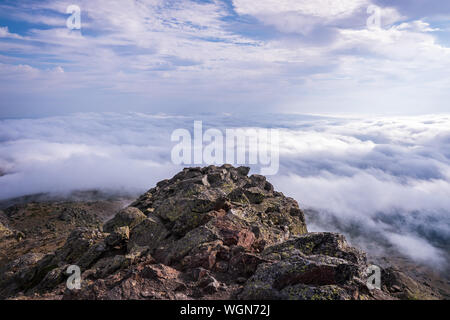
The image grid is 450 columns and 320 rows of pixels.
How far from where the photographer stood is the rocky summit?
12086mm

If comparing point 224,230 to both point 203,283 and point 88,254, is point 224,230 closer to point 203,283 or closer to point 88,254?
point 203,283

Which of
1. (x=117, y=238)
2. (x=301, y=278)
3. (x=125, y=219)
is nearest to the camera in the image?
(x=301, y=278)

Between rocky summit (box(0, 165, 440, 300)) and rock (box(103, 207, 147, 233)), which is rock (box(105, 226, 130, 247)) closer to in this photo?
rocky summit (box(0, 165, 440, 300))

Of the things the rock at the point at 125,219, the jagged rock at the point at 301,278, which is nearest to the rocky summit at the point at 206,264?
the jagged rock at the point at 301,278

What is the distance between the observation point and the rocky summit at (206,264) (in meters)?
12.1

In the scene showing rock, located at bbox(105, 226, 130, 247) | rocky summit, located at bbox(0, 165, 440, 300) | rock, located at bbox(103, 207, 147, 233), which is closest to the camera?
rocky summit, located at bbox(0, 165, 440, 300)

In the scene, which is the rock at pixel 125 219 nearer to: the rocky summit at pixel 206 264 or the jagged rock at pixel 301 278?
the rocky summit at pixel 206 264

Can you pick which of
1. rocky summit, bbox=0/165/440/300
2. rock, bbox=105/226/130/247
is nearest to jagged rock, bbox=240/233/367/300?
rocky summit, bbox=0/165/440/300

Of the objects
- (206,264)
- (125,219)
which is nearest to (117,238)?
(125,219)

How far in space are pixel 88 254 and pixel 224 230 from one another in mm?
10910

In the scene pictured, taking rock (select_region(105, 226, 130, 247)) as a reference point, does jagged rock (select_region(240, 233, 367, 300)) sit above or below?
above

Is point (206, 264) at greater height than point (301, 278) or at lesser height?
lesser

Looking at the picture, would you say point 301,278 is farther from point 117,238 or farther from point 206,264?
point 117,238

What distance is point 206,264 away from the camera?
15.4 metres
